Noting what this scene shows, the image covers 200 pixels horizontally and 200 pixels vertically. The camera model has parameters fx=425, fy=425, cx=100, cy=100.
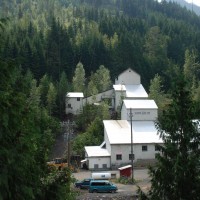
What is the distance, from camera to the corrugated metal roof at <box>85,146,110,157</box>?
36250 millimetres

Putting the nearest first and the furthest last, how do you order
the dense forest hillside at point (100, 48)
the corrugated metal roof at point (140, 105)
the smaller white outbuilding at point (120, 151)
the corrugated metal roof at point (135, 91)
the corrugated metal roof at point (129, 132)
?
the smaller white outbuilding at point (120, 151)
the corrugated metal roof at point (129, 132)
the corrugated metal roof at point (140, 105)
the corrugated metal roof at point (135, 91)
the dense forest hillside at point (100, 48)

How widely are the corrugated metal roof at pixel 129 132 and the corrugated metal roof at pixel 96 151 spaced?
4.14 ft

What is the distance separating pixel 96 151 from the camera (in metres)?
37.4

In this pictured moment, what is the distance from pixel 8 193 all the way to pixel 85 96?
48.2 metres

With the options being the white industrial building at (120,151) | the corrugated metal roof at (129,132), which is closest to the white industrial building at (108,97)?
the corrugated metal roof at (129,132)

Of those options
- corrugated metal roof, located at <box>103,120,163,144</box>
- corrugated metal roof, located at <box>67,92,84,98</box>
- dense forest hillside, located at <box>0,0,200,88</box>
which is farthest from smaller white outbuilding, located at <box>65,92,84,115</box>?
corrugated metal roof, located at <box>103,120,163,144</box>

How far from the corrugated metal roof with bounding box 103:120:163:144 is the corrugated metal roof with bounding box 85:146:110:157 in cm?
126

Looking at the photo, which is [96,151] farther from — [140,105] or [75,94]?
[75,94]

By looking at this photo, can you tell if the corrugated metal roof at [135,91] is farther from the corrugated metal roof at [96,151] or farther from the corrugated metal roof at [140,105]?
the corrugated metal roof at [96,151]

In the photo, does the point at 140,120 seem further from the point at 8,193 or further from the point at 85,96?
the point at 8,193

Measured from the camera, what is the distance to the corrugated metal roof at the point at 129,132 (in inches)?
1443

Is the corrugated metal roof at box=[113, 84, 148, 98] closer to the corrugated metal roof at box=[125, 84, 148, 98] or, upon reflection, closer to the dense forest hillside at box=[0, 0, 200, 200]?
the corrugated metal roof at box=[125, 84, 148, 98]

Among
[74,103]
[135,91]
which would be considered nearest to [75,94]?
[74,103]

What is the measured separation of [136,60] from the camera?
7181 cm
